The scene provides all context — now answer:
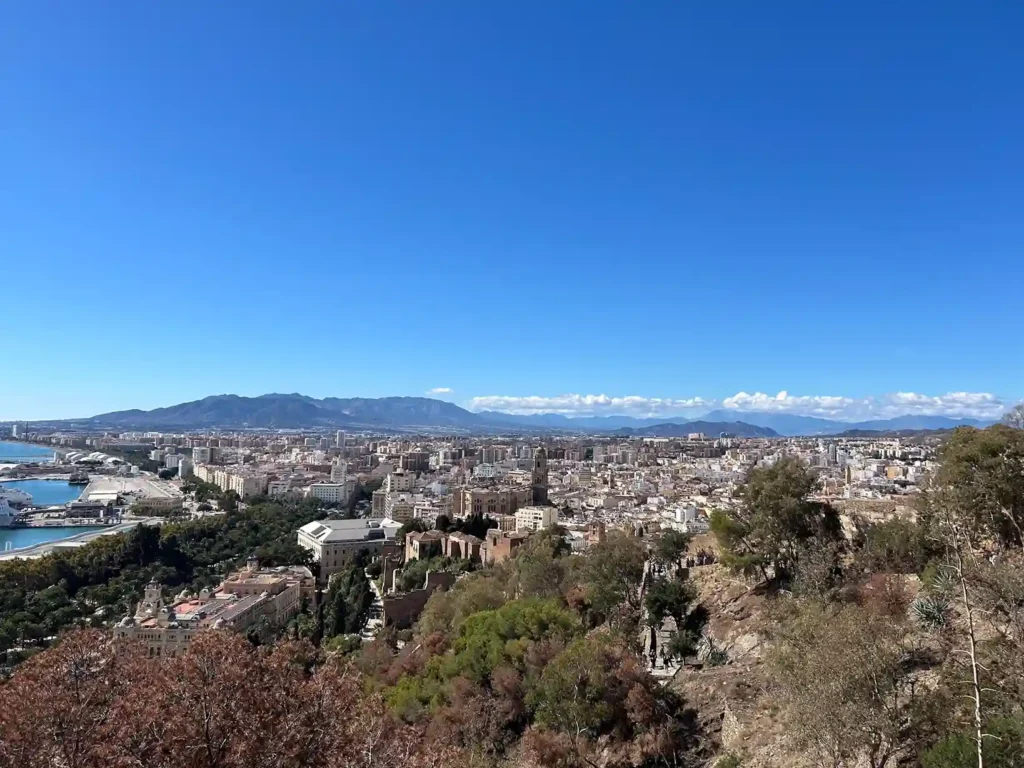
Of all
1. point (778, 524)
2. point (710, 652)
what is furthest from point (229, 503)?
point (778, 524)

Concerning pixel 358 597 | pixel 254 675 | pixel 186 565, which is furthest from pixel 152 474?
pixel 254 675

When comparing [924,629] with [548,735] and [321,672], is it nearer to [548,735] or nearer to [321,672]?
[548,735]

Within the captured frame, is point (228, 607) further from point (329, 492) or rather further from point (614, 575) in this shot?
point (329, 492)

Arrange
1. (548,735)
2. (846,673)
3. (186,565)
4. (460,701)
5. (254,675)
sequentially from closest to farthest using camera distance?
(254,675) < (846,673) < (548,735) < (460,701) < (186,565)

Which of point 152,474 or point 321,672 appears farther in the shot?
point 152,474

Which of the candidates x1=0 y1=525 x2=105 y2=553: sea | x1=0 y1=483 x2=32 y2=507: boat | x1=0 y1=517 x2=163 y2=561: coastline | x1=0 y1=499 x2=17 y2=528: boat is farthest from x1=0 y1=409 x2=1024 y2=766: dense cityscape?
x1=0 y1=483 x2=32 y2=507: boat

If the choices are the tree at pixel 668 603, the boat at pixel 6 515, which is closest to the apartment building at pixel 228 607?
the tree at pixel 668 603
